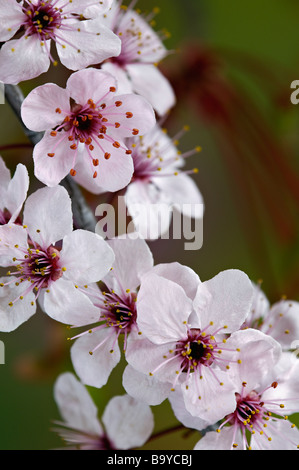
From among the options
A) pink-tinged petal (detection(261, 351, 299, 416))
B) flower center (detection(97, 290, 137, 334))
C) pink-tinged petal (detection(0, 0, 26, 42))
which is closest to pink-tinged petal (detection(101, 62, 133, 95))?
pink-tinged petal (detection(0, 0, 26, 42))

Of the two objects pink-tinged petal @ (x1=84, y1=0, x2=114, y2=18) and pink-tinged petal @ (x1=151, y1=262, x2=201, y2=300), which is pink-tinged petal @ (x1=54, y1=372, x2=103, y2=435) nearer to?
pink-tinged petal @ (x1=151, y1=262, x2=201, y2=300)

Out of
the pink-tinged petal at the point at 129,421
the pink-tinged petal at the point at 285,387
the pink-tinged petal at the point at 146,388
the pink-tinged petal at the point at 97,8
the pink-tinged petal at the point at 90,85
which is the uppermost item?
the pink-tinged petal at the point at 97,8

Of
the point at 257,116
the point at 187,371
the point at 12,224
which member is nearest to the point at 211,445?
the point at 187,371

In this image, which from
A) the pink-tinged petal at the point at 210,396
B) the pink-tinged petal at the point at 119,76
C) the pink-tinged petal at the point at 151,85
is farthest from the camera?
the pink-tinged petal at the point at 151,85

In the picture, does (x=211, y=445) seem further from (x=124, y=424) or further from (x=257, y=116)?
(x=257, y=116)

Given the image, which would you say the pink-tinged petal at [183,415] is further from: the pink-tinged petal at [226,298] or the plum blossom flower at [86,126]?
the plum blossom flower at [86,126]

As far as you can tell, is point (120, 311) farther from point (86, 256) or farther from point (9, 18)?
point (9, 18)

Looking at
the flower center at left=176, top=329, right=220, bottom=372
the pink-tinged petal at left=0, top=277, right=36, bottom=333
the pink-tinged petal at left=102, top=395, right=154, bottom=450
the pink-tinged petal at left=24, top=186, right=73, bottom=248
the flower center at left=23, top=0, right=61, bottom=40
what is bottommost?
the pink-tinged petal at left=102, top=395, right=154, bottom=450

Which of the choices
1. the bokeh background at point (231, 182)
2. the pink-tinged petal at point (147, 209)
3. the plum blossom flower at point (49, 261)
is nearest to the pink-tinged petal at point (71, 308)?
the plum blossom flower at point (49, 261)
